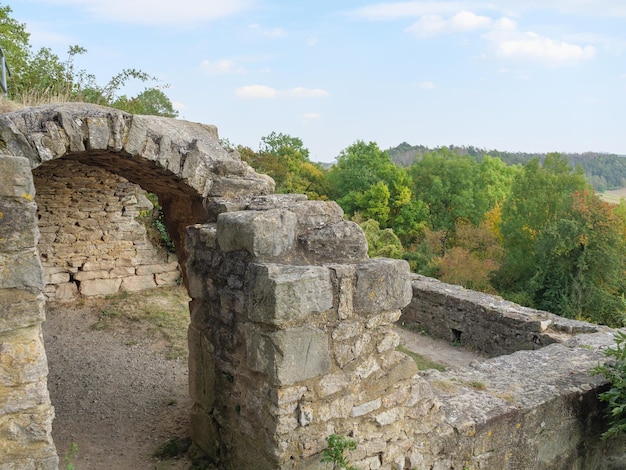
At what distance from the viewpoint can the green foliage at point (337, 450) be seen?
10.3 feet

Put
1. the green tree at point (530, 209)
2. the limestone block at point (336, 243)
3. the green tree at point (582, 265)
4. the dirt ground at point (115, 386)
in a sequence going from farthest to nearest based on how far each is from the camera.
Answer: the green tree at point (530, 209), the green tree at point (582, 265), the dirt ground at point (115, 386), the limestone block at point (336, 243)

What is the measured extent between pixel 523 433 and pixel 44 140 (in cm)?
493

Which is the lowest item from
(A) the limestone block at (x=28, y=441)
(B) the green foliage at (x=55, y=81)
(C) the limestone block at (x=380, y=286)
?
(A) the limestone block at (x=28, y=441)

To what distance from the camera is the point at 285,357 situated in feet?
10.1

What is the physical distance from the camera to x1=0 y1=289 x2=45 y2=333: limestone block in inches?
101

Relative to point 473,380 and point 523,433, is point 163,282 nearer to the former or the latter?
point 473,380

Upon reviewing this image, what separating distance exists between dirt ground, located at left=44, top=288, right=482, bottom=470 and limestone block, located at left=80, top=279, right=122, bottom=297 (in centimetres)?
32

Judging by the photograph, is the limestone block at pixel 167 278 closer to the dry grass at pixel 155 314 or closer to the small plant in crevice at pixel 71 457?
the dry grass at pixel 155 314

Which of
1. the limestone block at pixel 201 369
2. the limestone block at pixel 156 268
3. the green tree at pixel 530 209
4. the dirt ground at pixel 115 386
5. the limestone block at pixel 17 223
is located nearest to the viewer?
the limestone block at pixel 17 223

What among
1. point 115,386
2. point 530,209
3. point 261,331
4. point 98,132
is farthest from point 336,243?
point 530,209

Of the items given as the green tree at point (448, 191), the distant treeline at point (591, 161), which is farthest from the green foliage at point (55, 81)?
the distant treeline at point (591, 161)

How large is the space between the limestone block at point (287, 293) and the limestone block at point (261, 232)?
0.16m

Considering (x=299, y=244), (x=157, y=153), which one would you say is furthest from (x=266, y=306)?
(x=157, y=153)

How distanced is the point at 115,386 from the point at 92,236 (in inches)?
160
